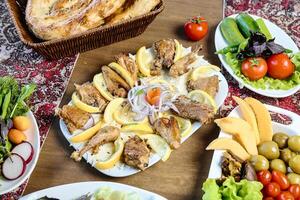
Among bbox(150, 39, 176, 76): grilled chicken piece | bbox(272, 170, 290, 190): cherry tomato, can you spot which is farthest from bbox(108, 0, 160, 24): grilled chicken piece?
bbox(272, 170, 290, 190): cherry tomato

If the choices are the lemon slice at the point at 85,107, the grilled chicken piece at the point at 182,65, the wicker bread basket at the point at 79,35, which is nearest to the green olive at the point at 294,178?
the grilled chicken piece at the point at 182,65

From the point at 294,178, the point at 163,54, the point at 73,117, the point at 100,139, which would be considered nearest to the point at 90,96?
the point at 73,117

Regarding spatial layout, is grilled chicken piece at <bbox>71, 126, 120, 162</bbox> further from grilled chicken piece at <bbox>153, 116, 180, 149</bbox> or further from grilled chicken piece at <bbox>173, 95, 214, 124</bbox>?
grilled chicken piece at <bbox>173, 95, 214, 124</bbox>

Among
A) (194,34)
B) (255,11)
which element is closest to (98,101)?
(194,34)

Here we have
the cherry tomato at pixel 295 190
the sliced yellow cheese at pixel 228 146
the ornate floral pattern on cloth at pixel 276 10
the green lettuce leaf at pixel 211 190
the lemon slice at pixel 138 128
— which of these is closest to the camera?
the green lettuce leaf at pixel 211 190

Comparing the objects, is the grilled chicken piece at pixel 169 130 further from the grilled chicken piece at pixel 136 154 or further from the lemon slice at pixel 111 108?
the lemon slice at pixel 111 108
